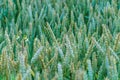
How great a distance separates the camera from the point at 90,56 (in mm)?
1792

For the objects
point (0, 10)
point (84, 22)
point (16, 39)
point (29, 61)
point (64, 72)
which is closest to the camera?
point (64, 72)

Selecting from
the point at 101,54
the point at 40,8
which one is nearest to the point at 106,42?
the point at 101,54

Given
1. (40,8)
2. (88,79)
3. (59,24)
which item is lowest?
(88,79)

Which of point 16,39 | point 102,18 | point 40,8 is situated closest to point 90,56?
point 16,39

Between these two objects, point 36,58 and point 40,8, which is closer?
point 36,58

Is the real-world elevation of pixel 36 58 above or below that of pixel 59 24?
below

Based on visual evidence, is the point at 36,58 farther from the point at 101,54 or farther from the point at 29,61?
the point at 101,54

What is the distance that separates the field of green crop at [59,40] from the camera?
1.60 meters

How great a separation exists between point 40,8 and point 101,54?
37.1 inches

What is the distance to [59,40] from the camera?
1991 millimetres

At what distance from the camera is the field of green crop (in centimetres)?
160

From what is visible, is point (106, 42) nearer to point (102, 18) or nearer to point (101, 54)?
point (101, 54)

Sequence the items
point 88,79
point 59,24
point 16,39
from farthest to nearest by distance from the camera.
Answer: point 59,24
point 16,39
point 88,79

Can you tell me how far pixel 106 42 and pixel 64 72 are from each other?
30 cm
